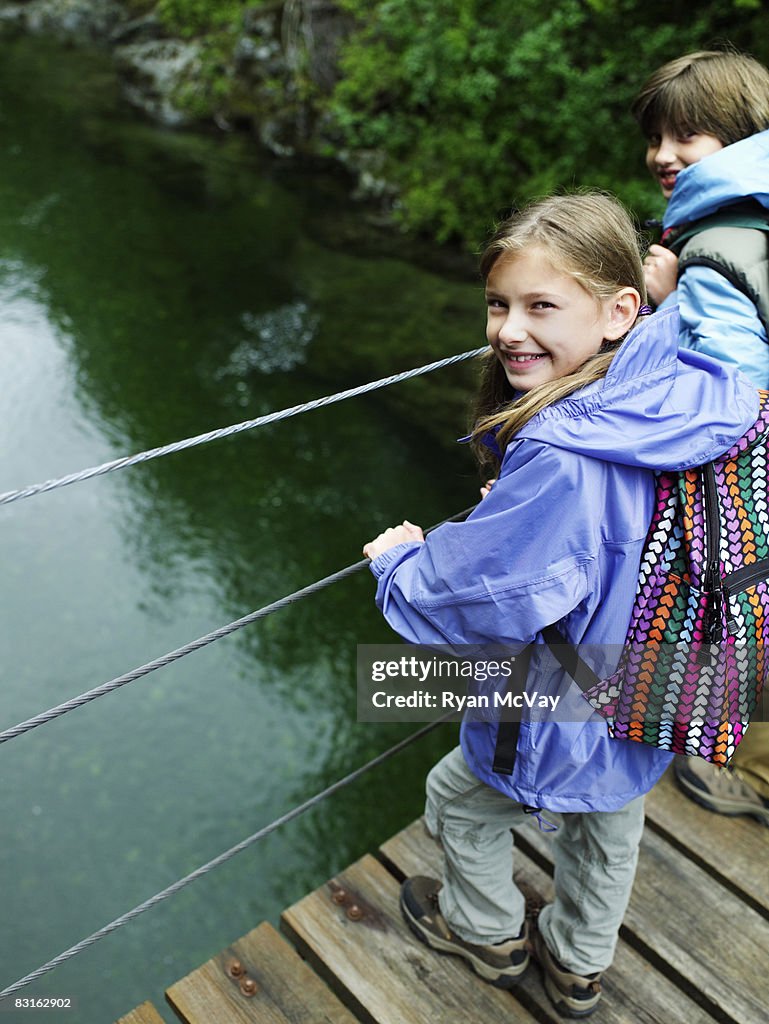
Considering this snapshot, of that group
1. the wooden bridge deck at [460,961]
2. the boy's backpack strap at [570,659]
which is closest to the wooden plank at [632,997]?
the wooden bridge deck at [460,961]

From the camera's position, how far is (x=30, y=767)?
109 inches

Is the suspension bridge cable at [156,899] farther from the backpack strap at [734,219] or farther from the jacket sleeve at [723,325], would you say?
the backpack strap at [734,219]

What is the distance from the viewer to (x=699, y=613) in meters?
1.05

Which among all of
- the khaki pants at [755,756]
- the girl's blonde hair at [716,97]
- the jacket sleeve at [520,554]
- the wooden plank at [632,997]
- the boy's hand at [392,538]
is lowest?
the wooden plank at [632,997]

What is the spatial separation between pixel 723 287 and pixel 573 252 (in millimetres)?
380

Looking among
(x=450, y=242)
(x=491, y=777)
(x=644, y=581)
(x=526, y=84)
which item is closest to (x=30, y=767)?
(x=491, y=777)

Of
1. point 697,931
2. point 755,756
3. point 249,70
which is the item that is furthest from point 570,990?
point 249,70

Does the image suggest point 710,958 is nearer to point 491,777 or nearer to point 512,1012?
point 512,1012

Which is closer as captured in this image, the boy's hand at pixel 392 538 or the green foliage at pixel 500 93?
the boy's hand at pixel 392 538

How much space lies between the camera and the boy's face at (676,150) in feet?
4.88

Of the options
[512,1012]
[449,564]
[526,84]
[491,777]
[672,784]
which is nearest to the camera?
[449,564]

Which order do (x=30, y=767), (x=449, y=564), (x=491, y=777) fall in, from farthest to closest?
1. (x=30, y=767)
2. (x=491, y=777)
3. (x=449, y=564)

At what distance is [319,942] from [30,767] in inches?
61.2

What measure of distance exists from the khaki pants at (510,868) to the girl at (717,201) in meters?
0.20
